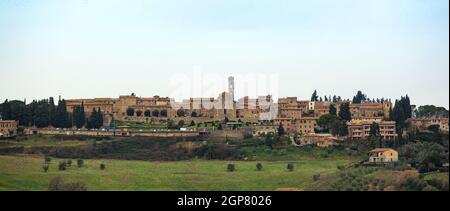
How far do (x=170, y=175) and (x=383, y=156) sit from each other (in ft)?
10.4

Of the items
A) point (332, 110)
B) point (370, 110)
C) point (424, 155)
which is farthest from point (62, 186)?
point (332, 110)

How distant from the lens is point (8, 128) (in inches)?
573

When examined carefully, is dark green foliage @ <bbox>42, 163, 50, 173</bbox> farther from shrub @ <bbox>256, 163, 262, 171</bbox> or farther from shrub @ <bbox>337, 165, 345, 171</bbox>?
shrub @ <bbox>337, 165, 345, 171</bbox>

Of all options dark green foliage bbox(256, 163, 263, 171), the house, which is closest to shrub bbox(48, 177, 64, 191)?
dark green foliage bbox(256, 163, 263, 171)

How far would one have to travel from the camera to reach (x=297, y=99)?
1298 cm

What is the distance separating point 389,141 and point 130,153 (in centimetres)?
434

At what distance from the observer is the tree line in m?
14.1

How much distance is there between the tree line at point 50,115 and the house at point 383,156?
563 cm

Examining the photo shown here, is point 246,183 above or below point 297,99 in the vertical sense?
below

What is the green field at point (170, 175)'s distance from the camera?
10.2 metres
